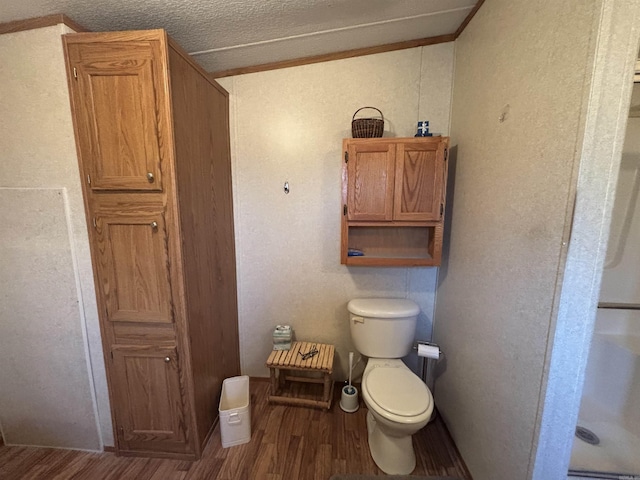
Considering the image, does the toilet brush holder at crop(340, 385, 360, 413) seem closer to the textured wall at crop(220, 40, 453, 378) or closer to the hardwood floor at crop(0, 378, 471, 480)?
the hardwood floor at crop(0, 378, 471, 480)

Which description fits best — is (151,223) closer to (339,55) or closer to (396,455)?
(339,55)

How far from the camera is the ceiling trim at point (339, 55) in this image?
1.56 metres

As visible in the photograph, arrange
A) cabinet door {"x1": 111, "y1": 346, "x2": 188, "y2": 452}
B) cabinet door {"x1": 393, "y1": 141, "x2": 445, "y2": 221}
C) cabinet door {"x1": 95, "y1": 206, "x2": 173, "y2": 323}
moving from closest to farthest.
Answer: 1. cabinet door {"x1": 95, "y1": 206, "x2": 173, "y2": 323}
2. cabinet door {"x1": 111, "y1": 346, "x2": 188, "y2": 452}
3. cabinet door {"x1": 393, "y1": 141, "x2": 445, "y2": 221}

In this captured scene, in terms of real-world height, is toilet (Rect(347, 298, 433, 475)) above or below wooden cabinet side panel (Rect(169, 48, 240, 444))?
below

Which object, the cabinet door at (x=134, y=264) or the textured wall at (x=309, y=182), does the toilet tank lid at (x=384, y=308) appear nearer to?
the textured wall at (x=309, y=182)

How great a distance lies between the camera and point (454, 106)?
5.14ft

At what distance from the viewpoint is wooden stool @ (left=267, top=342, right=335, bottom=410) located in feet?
5.46

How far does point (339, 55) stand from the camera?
163 centimetres

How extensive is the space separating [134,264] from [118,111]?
0.70m

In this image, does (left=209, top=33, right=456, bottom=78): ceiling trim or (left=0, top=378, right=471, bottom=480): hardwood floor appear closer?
(left=0, top=378, right=471, bottom=480): hardwood floor

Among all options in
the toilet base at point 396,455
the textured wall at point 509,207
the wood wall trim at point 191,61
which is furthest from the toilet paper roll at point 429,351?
the wood wall trim at point 191,61

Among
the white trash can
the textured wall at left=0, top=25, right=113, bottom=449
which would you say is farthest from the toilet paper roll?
the textured wall at left=0, top=25, right=113, bottom=449

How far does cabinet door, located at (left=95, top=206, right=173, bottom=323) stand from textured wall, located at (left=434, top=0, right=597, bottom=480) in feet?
5.09

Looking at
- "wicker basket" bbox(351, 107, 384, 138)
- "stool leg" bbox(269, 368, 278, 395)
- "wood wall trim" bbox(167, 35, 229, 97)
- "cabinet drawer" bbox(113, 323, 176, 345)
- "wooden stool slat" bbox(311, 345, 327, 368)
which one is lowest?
"stool leg" bbox(269, 368, 278, 395)
